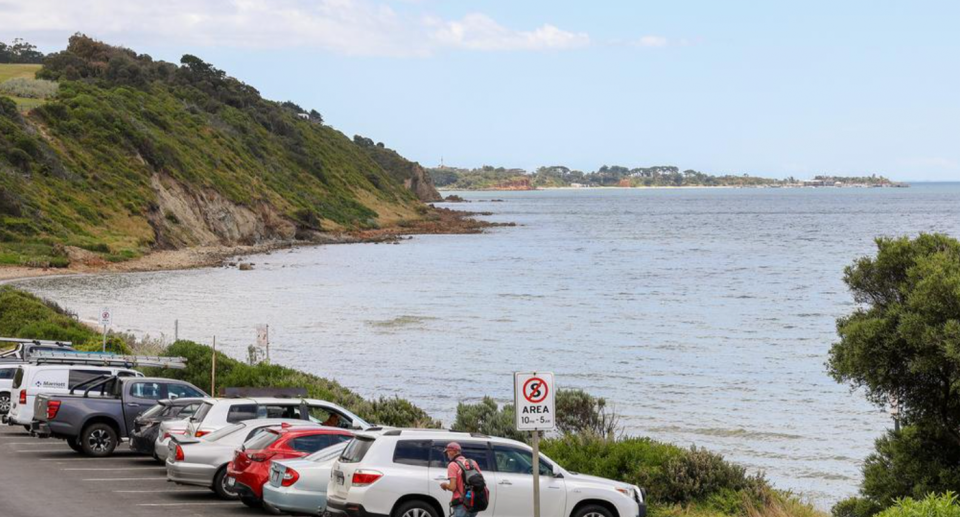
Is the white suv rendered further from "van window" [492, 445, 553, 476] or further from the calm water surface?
the calm water surface

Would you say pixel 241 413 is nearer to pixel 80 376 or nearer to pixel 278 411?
pixel 278 411

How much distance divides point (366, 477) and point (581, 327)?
4155cm

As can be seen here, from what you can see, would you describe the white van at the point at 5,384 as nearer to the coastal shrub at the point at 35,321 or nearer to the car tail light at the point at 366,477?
the coastal shrub at the point at 35,321

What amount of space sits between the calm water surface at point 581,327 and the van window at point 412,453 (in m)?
11.2

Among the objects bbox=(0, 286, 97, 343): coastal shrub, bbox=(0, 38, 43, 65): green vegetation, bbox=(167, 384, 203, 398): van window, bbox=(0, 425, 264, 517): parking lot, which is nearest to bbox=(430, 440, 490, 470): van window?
bbox=(0, 425, 264, 517): parking lot

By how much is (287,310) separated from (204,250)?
38028 millimetres

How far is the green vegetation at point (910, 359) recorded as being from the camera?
1540 cm

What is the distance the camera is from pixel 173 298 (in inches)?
2648

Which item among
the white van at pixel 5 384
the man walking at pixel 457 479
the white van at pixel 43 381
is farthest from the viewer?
the white van at pixel 5 384

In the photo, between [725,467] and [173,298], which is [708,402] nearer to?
[725,467]

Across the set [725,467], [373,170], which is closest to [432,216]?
[373,170]

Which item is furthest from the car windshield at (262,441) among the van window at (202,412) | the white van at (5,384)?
the white van at (5,384)

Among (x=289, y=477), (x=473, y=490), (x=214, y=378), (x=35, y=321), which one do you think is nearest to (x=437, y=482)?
(x=473, y=490)

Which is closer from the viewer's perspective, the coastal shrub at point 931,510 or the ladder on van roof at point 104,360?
the coastal shrub at point 931,510
